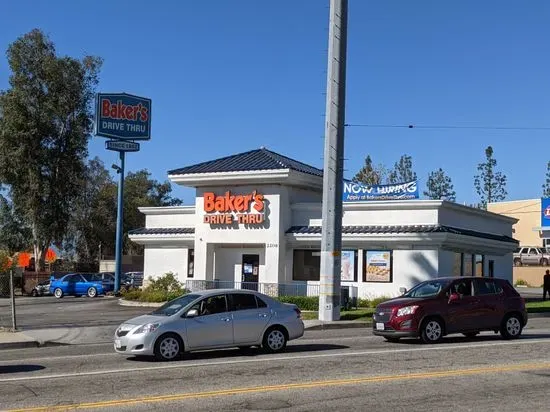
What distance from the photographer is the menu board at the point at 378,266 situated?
31078mm

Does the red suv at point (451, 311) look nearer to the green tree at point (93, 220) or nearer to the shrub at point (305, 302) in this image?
the shrub at point (305, 302)

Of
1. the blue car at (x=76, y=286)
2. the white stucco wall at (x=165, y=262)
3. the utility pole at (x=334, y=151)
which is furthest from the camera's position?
the blue car at (x=76, y=286)

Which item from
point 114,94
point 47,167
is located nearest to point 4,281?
point 47,167

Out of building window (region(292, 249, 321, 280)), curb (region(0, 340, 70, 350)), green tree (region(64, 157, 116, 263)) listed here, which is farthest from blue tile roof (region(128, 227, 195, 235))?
green tree (region(64, 157, 116, 263))

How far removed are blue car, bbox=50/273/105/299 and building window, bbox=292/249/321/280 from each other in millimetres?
15384

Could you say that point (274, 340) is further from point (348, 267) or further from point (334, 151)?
point (348, 267)

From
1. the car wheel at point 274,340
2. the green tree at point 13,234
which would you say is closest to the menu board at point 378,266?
the car wheel at point 274,340

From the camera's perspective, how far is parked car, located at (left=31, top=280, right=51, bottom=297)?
152 feet

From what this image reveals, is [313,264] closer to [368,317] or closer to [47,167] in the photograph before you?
[368,317]

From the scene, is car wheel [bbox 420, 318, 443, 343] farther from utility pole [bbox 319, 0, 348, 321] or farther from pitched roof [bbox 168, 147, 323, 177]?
pitched roof [bbox 168, 147, 323, 177]

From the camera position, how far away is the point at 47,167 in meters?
52.8

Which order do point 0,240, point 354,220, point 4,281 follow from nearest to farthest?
point 354,220 → point 4,281 → point 0,240

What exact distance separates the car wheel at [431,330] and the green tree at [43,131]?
41.1 meters

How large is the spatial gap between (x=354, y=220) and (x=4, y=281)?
27062mm
